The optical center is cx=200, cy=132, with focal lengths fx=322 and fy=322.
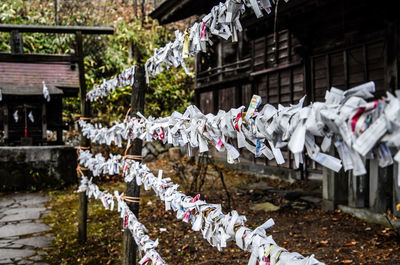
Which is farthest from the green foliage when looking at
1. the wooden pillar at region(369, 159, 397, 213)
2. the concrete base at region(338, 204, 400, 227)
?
the wooden pillar at region(369, 159, 397, 213)

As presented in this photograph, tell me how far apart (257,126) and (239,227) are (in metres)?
0.44

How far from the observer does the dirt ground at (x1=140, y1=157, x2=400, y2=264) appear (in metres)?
3.14

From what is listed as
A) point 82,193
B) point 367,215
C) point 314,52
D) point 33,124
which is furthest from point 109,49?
point 367,215

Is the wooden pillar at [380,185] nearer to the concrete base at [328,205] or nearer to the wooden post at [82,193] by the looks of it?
the concrete base at [328,205]

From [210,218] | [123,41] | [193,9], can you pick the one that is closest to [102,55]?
[123,41]

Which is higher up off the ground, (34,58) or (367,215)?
(34,58)

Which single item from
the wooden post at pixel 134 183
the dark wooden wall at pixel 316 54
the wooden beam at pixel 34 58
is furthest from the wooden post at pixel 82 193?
the dark wooden wall at pixel 316 54

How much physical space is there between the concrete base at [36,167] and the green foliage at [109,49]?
539 cm

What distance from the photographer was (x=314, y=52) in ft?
23.9

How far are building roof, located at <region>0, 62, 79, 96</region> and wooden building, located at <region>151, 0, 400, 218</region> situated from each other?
402 centimetres

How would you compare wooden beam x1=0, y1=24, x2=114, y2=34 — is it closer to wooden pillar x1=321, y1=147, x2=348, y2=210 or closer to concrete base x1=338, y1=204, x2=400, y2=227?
wooden pillar x1=321, y1=147, x2=348, y2=210

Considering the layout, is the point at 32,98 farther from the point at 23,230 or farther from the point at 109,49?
the point at 109,49

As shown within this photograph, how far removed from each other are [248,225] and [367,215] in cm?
153

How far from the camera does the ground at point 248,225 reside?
322cm
